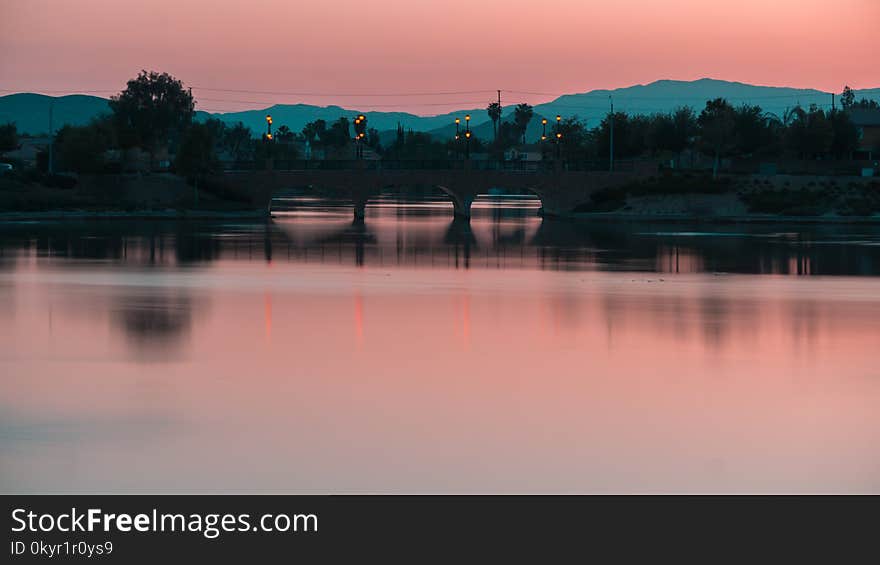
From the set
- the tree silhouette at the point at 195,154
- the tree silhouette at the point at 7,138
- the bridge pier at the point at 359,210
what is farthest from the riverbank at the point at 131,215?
the tree silhouette at the point at 7,138

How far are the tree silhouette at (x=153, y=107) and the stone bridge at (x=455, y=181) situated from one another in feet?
62.0

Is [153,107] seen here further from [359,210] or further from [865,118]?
[865,118]

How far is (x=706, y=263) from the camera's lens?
53094 mm

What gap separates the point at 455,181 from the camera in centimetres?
11506

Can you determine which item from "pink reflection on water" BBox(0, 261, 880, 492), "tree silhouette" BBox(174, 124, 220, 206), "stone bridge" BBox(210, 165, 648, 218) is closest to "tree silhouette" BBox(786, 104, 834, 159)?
"stone bridge" BBox(210, 165, 648, 218)

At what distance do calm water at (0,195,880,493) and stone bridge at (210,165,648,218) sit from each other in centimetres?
6487

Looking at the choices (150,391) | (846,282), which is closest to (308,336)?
(150,391)

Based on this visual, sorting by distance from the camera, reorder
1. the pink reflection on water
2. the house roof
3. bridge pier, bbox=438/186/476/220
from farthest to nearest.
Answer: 1. the house roof
2. bridge pier, bbox=438/186/476/220
3. the pink reflection on water

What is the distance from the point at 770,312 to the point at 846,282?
10.9 m

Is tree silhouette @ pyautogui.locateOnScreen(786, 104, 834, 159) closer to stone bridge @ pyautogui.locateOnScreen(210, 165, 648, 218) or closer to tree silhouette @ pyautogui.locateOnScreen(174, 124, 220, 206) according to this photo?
stone bridge @ pyautogui.locateOnScreen(210, 165, 648, 218)

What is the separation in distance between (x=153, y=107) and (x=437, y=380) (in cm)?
11631

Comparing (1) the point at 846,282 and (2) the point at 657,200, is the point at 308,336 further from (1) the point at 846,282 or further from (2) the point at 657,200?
(2) the point at 657,200

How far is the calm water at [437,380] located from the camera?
1625 centimetres

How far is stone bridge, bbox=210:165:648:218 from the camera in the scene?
113375 millimetres
